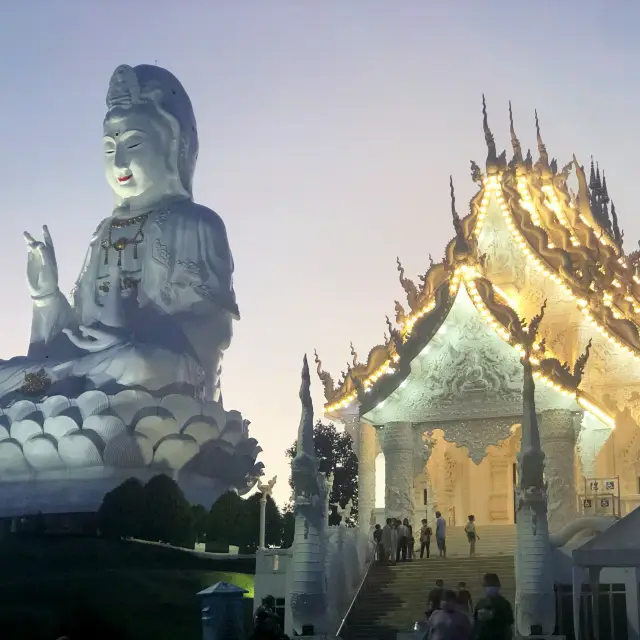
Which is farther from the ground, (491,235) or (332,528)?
(491,235)

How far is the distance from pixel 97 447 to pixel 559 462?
15546mm

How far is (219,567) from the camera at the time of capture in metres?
27.8

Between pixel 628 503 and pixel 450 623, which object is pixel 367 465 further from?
pixel 450 623

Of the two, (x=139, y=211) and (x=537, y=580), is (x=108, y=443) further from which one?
(x=537, y=580)

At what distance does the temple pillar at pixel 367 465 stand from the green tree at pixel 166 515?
7.97m

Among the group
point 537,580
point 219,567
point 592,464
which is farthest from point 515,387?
point 219,567

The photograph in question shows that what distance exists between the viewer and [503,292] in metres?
22.1

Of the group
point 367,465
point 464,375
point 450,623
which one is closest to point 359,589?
point 367,465

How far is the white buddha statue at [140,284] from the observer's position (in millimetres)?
32344

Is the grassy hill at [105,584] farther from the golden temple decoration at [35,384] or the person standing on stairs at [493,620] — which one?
the person standing on stairs at [493,620]

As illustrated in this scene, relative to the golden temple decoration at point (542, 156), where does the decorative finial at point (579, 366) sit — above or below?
below

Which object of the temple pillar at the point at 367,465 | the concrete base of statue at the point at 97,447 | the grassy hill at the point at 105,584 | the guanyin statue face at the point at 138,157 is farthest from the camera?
the guanyin statue face at the point at 138,157

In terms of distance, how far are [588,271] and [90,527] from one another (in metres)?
15.0

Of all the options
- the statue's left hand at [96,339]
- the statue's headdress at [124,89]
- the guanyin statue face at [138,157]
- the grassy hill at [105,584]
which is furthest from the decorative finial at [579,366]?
the statue's headdress at [124,89]
